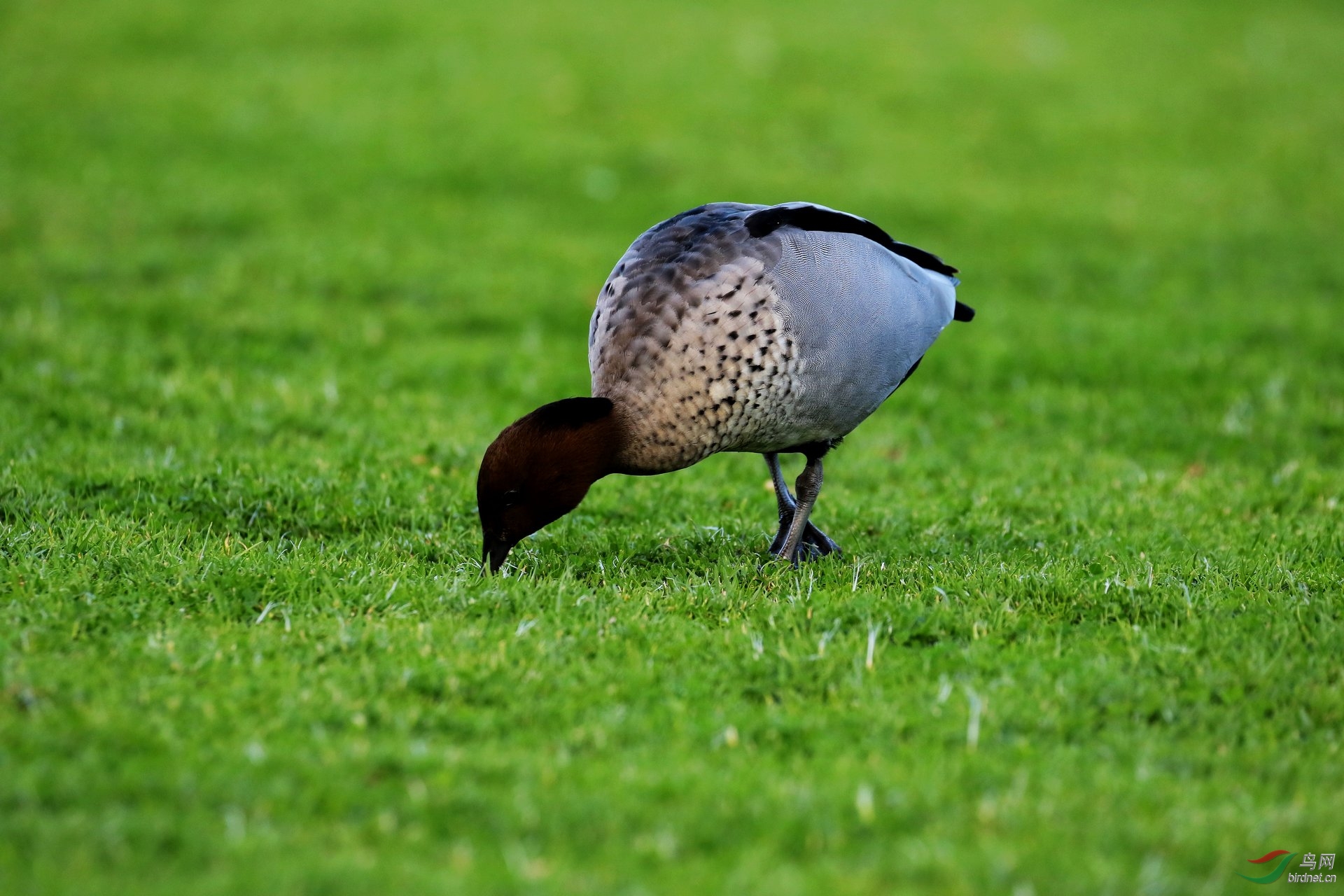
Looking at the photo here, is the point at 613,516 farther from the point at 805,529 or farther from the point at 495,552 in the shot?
the point at 495,552

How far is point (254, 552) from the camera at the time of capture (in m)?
5.38

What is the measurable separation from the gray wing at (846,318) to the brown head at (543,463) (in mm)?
870

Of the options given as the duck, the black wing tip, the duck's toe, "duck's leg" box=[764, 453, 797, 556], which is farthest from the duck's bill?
the black wing tip

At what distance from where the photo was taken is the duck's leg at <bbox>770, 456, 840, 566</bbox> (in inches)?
232

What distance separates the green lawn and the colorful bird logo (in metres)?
0.05

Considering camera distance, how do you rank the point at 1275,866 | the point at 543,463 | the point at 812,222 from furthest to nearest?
the point at 812,222 < the point at 543,463 < the point at 1275,866

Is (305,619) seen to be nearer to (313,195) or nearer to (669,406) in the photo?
(669,406)

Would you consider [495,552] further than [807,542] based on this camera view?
No

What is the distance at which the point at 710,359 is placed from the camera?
5191 millimetres

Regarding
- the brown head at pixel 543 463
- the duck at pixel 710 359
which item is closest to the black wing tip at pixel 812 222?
the duck at pixel 710 359

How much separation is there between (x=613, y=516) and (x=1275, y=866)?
3710 millimetres

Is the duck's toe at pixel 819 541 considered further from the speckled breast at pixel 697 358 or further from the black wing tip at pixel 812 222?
the black wing tip at pixel 812 222

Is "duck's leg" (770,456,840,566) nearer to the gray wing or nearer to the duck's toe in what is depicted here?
the duck's toe

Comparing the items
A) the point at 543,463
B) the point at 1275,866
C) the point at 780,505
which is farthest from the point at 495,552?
the point at 1275,866
